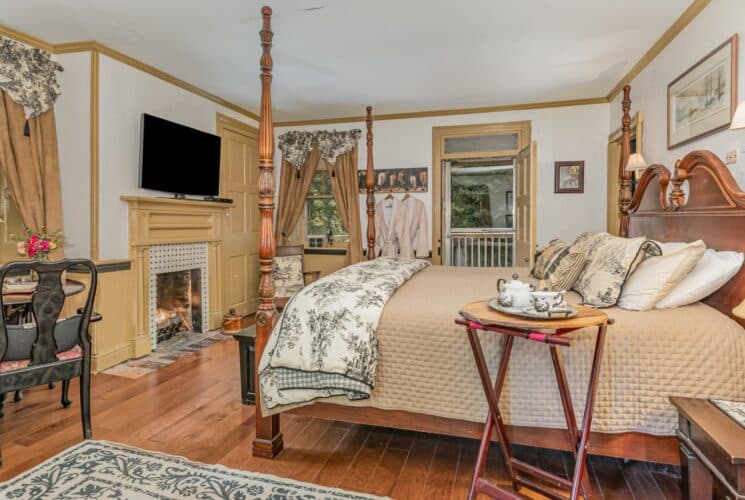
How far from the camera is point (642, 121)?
375 cm

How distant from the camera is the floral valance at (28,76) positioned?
3.07m

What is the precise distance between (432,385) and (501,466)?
54 centimetres

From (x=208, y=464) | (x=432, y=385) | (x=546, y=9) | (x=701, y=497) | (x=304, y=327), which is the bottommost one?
(x=208, y=464)

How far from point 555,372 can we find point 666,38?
294cm

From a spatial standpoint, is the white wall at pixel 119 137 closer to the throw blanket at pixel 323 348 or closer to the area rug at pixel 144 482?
the area rug at pixel 144 482

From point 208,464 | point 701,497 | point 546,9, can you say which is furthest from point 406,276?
point 546,9

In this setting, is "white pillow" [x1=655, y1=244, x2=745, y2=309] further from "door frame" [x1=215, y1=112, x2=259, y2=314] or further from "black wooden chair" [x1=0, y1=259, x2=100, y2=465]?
"door frame" [x1=215, y1=112, x2=259, y2=314]

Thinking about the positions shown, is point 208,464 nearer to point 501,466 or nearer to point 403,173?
point 501,466

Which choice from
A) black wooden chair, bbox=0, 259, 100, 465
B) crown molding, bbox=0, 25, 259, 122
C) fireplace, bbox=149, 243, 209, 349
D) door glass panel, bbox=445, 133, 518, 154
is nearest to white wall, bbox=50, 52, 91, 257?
crown molding, bbox=0, 25, 259, 122

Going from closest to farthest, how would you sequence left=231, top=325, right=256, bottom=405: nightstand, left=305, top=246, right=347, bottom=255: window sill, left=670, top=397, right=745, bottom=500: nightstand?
left=670, top=397, right=745, bottom=500: nightstand
left=231, top=325, right=256, bottom=405: nightstand
left=305, top=246, right=347, bottom=255: window sill

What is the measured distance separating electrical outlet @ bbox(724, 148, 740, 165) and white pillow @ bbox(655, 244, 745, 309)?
0.70m

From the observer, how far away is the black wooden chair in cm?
203

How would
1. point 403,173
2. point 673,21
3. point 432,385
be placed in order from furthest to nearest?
1. point 403,173
2. point 673,21
3. point 432,385

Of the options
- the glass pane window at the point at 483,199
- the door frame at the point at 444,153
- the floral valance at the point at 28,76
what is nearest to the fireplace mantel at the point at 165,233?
the floral valance at the point at 28,76
